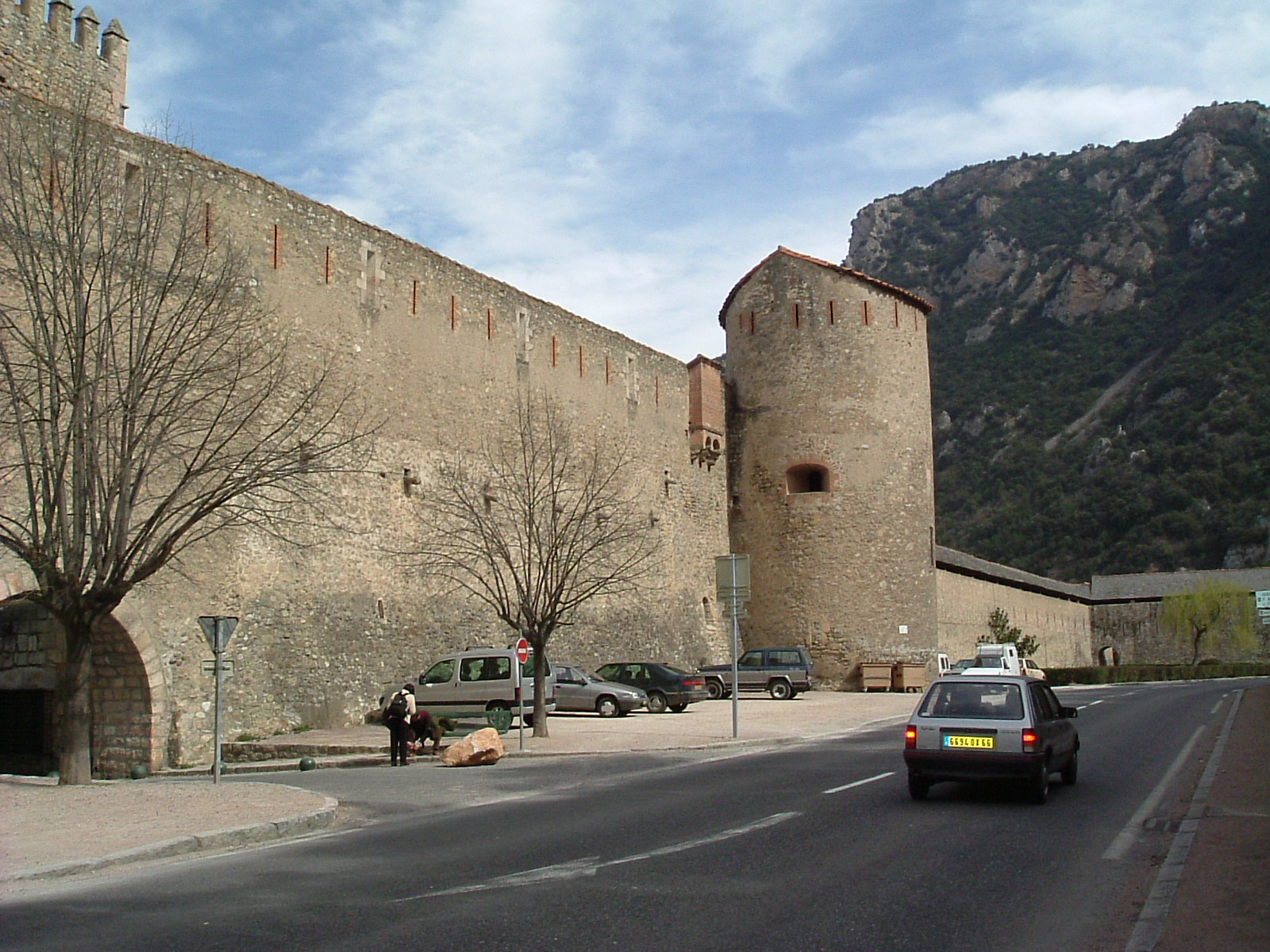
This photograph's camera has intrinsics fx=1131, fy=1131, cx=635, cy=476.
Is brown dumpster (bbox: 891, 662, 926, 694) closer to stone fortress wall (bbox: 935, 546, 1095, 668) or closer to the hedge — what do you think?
stone fortress wall (bbox: 935, 546, 1095, 668)

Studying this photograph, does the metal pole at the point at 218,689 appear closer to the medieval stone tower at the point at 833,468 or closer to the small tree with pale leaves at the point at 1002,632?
the medieval stone tower at the point at 833,468

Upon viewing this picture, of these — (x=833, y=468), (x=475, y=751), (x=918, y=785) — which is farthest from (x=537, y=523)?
(x=918, y=785)

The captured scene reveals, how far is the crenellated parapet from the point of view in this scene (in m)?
22.0

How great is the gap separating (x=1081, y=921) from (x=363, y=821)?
255 inches

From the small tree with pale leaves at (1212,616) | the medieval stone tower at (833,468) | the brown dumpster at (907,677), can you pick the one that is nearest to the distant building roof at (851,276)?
the medieval stone tower at (833,468)

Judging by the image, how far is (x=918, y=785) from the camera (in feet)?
33.8

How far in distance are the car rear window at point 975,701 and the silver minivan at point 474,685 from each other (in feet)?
34.6

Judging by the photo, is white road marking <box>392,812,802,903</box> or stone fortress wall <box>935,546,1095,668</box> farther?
stone fortress wall <box>935,546,1095,668</box>

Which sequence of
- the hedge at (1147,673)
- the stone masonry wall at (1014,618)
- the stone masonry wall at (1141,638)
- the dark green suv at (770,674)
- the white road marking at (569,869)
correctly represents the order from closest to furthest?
the white road marking at (569,869), the dark green suv at (770,674), the stone masonry wall at (1014,618), the hedge at (1147,673), the stone masonry wall at (1141,638)

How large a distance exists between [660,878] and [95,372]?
9.74 meters

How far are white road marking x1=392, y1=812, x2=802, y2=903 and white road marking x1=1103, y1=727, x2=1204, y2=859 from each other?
2510 millimetres

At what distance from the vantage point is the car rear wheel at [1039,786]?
32.4ft

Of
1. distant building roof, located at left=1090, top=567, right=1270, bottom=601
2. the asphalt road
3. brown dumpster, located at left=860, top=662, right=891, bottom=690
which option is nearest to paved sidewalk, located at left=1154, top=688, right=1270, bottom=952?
the asphalt road

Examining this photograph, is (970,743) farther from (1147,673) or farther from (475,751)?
(1147,673)
